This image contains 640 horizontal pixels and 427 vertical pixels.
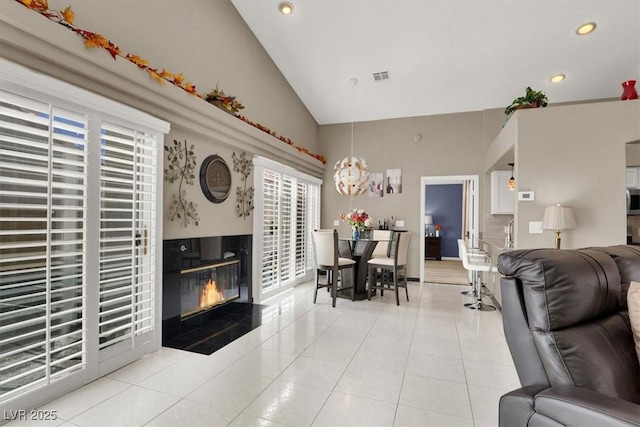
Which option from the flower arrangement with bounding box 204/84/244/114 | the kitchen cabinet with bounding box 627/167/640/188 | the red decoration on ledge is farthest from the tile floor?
the kitchen cabinet with bounding box 627/167/640/188

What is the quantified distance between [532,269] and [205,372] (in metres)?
2.53

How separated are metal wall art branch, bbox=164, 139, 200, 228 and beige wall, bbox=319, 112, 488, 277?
406 centimetres

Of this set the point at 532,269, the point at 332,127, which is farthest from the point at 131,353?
the point at 332,127

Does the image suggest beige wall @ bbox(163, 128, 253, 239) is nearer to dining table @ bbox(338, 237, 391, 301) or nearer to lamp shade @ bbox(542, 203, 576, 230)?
dining table @ bbox(338, 237, 391, 301)

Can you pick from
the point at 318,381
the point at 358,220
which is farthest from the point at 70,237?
the point at 358,220

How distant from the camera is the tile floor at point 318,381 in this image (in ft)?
6.64

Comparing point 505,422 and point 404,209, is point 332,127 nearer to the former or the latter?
point 404,209

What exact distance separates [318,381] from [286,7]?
14.7ft

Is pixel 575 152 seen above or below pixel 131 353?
above

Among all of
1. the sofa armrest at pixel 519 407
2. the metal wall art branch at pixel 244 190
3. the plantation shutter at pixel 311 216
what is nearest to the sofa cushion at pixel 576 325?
the sofa armrest at pixel 519 407

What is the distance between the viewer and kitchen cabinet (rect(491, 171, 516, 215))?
5.52 m

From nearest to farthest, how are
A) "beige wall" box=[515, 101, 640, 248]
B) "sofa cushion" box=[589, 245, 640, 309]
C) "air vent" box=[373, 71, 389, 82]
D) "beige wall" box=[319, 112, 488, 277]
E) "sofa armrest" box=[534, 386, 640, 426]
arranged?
"sofa armrest" box=[534, 386, 640, 426] < "sofa cushion" box=[589, 245, 640, 309] < "beige wall" box=[515, 101, 640, 248] < "air vent" box=[373, 71, 389, 82] < "beige wall" box=[319, 112, 488, 277]

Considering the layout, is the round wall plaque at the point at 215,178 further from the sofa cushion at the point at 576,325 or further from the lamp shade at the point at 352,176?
the sofa cushion at the point at 576,325

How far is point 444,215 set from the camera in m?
10.6
